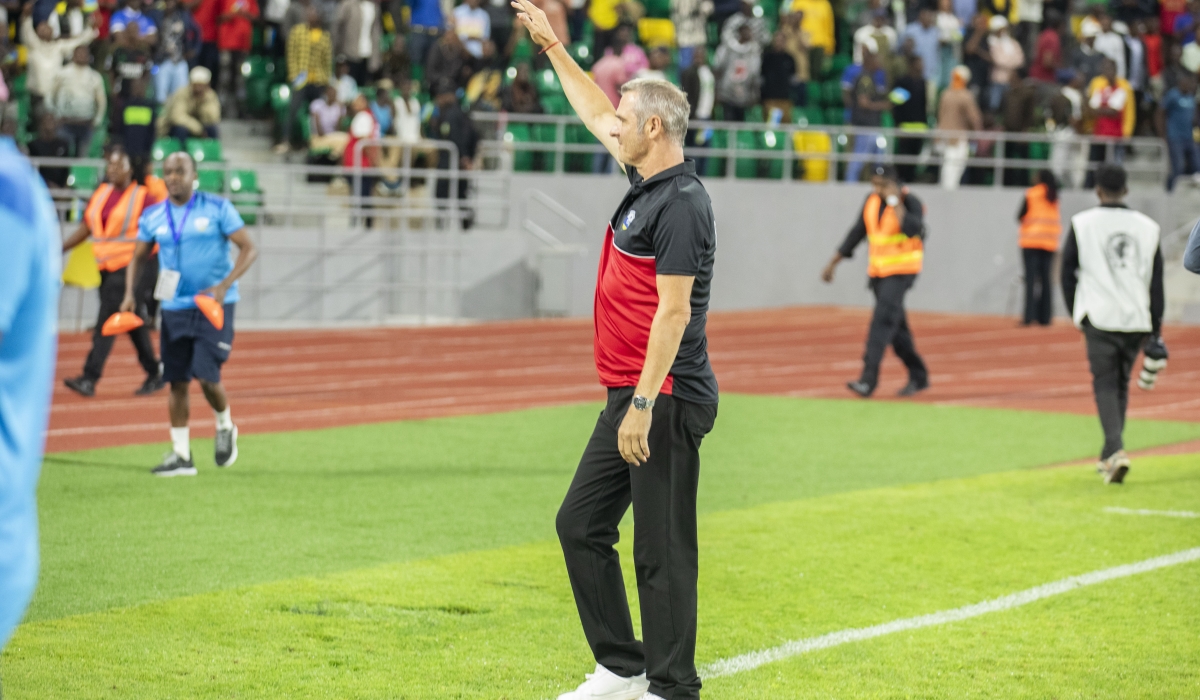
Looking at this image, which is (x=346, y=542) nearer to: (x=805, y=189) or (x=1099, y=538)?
(x=1099, y=538)

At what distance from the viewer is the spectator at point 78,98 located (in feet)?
73.1

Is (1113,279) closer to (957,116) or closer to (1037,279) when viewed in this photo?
(1037,279)

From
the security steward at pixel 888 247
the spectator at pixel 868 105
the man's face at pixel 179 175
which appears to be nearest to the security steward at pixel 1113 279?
the security steward at pixel 888 247

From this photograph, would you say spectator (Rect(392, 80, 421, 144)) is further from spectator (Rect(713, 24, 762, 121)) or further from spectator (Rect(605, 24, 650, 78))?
spectator (Rect(713, 24, 762, 121))

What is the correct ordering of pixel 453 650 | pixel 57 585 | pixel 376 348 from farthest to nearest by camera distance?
1. pixel 376 348
2. pixel 57 585
3. pixel 453 650

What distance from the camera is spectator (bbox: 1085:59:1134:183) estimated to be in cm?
2750

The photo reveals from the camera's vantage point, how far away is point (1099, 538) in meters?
9.41

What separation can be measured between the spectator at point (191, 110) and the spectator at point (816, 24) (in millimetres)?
10758

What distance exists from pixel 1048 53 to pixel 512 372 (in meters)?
14.3

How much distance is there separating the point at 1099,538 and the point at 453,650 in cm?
439

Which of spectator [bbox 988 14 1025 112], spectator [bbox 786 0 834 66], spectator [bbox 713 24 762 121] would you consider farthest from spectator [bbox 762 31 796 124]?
spectator [bbox 988 14 1025 112]

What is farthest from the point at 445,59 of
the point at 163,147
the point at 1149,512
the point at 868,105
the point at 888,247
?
the point at 1149,512

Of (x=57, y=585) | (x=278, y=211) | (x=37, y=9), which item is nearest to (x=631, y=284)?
(x=57, y=585)

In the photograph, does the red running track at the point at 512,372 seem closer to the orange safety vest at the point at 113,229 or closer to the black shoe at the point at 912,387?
the black shoe at the point at 912,387
